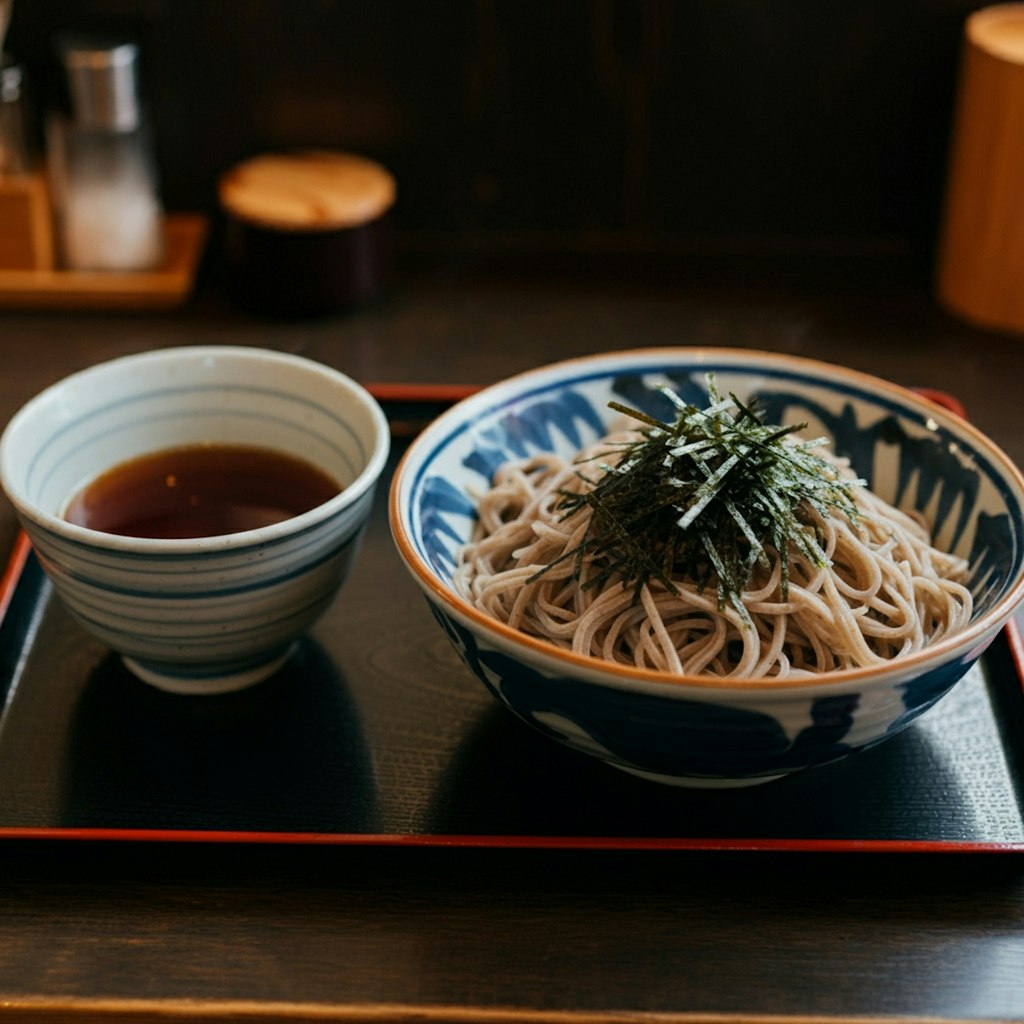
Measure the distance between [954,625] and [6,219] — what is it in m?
1.17

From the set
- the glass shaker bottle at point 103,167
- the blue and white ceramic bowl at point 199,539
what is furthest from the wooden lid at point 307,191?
the blue and white ceramic bowl at point 199,539

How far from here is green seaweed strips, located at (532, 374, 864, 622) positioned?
0.96 metres

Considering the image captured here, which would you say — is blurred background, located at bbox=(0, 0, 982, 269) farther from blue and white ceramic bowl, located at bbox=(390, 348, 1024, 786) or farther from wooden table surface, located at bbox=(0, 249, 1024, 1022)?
wooden table surface, located at bbox=(0, 249, 1024, 1022)

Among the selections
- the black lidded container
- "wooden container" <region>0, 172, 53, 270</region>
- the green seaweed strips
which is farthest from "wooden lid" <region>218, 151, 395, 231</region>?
the green seaweed strips

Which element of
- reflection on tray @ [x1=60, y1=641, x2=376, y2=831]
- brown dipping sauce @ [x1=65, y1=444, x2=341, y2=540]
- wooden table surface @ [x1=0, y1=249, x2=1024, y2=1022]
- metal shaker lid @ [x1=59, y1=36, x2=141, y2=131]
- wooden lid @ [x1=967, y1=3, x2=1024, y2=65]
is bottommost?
reflection on tray @ [x1=60, y1=641, x2=376, y2=831]

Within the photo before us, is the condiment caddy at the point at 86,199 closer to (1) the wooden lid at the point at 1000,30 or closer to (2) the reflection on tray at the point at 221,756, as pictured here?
(2) the reflection on tray at the point at 221,756

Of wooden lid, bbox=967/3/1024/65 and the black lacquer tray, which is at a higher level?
wooden lid, bbox=967/3/1024/65

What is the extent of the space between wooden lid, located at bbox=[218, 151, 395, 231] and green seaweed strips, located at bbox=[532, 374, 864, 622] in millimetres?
686

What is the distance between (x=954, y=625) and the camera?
99 cm

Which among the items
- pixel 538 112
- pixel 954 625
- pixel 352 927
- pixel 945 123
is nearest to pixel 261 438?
pixel 352 927

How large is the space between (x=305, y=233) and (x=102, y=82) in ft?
0.87

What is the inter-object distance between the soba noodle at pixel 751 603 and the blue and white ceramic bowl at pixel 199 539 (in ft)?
0.40

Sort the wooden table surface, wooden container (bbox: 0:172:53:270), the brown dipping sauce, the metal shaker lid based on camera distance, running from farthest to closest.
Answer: wooden container (bbox: 0:172:53:270) → the metal shaker lid → the brown dipping sauce → the wooden table surface

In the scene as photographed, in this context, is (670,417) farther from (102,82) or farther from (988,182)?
(102,82)
